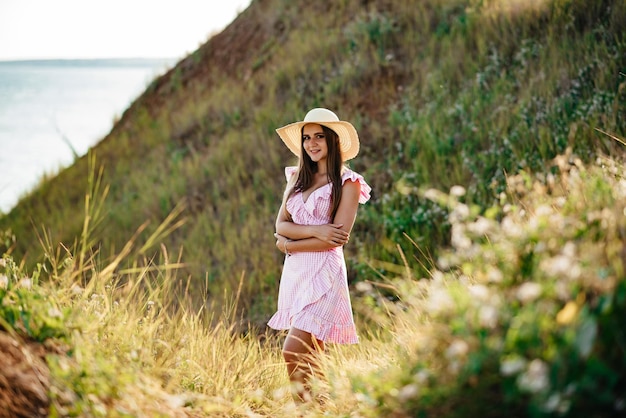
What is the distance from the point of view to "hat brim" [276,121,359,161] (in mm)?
5090

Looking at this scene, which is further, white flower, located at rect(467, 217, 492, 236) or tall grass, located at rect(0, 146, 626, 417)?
white flower, located at rect(467, 217, 492, 236)

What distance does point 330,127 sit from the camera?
16.7ft

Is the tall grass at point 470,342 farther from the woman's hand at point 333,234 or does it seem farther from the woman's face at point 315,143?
the woman's face at point 315,143

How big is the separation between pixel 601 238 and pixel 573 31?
810 centimetres

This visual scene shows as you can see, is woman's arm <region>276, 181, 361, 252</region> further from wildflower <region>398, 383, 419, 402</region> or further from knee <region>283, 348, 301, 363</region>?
wildflower <region>398, 383, 419, 402</region>

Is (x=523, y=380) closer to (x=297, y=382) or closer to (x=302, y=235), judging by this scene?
(x=297, y=382)

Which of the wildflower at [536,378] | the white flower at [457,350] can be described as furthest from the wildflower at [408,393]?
the wildflower at [536,378]

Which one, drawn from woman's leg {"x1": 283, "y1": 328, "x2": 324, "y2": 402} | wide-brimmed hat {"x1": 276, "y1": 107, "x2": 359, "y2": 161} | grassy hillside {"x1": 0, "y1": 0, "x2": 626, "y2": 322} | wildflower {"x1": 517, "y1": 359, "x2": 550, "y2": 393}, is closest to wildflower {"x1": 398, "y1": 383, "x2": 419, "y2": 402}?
wildflower {"x1": 517, "y1": 359, "x2": 550, "y2": 393}

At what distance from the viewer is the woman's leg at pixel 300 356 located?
176 inches

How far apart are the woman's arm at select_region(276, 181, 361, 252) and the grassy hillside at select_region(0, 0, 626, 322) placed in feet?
4.66

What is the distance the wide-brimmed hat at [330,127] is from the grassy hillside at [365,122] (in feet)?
4.34

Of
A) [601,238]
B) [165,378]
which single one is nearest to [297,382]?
[165,378]

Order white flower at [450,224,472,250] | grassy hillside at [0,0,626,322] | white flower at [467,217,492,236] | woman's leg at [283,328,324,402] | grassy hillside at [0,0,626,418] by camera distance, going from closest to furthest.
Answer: grassy hillside at [0,0,626,418]
white flower at [467,217,492,236]
white flower at [450,224,472,250]
woman's leg at [283,328,324,402]
grassy hillside at [0,0,626,322]

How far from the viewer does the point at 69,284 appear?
4.46 metres
